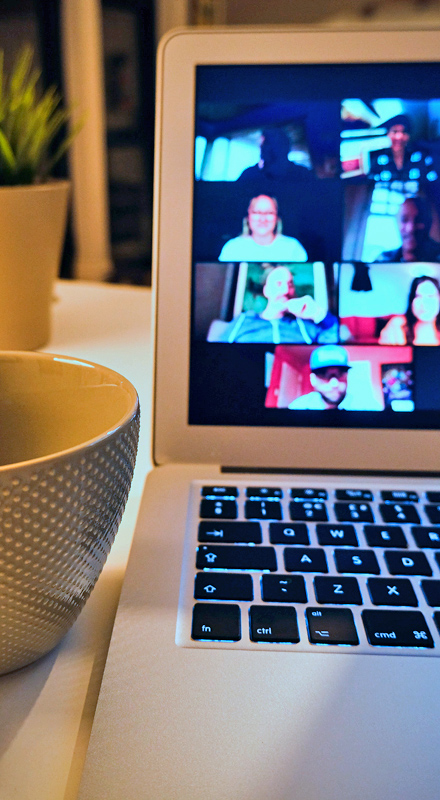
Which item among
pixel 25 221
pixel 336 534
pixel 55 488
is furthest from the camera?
pixel 25 221

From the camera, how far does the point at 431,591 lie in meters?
0.25

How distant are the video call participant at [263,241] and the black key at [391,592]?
0.19 meters

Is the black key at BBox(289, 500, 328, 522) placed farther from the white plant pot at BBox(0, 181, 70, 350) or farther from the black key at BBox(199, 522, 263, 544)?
the white plant pot at BBox(0, 181, 70, 350)

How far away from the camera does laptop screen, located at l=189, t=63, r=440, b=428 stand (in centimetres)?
35

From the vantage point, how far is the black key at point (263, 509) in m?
0.29

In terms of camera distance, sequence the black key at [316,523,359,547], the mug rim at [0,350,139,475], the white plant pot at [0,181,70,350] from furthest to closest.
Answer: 1. the white plant pot at [0,181,70,350]
2. the black key at [316,523,359,547]
3. the mug rim at [0,350,139,475]

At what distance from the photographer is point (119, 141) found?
11.0ft

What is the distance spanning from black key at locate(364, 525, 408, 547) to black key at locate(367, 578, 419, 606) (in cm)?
2

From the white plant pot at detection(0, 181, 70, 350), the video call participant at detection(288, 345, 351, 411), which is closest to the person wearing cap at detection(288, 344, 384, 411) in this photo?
the video call participant at detection(288, 345, 351, 411)

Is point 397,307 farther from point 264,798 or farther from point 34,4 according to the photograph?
point 34,4

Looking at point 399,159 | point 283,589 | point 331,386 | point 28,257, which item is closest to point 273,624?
point 283,589

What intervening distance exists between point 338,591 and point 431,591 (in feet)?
0.13

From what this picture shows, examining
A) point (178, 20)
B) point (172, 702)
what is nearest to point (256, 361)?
point (172, 702)

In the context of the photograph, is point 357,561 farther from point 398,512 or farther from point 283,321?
point 283,321
